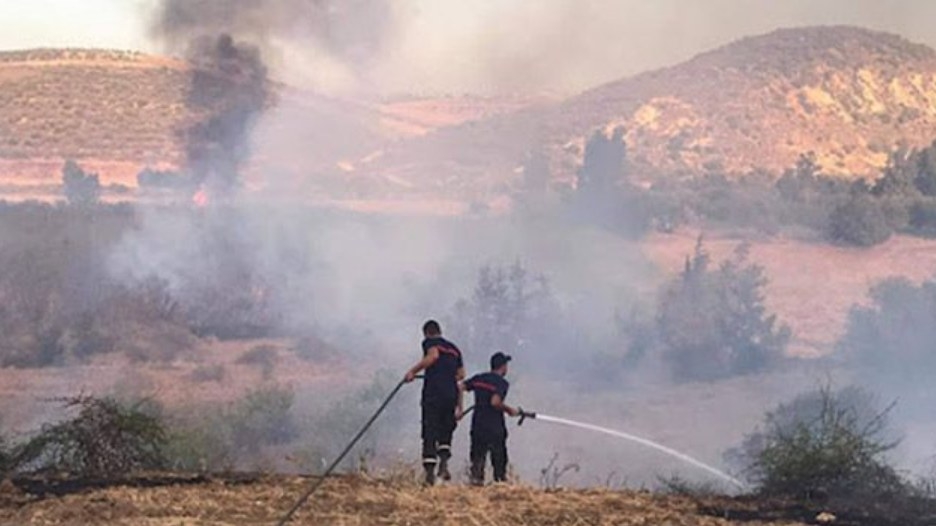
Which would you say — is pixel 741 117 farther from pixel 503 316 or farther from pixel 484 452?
pixel 484 452

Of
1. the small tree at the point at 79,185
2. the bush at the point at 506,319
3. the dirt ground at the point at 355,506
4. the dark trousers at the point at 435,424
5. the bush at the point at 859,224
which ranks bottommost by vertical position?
the dirt ground at the point at 355,506

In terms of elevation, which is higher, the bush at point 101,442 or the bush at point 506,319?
the bush at point 506,319

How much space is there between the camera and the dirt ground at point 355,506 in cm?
1138

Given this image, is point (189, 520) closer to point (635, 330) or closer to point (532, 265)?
point (635, 330)

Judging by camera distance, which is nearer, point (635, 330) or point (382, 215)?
point (635, 330)

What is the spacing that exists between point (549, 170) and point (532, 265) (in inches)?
760

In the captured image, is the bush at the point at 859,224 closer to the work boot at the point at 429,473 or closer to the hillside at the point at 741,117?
the hillside at the point at 741,117

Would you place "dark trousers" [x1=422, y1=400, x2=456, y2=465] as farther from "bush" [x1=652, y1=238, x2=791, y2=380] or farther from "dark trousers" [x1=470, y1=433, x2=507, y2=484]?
"bush" [x1=652, y1=238, x2=791, y2=380]

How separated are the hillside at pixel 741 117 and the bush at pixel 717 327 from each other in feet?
82.1

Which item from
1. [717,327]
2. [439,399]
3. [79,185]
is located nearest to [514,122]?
[79,185]

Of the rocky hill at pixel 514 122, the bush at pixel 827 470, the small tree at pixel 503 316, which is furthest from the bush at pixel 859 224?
the bush at pixel 827 470

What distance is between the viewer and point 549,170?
59344 millimetres

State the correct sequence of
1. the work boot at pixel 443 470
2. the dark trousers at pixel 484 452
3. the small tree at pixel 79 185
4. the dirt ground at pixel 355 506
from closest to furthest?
the dirt ground at pixel 355 506 < the work boot at pixel 443 470 < the dark trousers at pixel 484 452 < the small tree at pixel 79 185

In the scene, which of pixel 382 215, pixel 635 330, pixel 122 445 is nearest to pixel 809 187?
pixel 382 215
